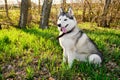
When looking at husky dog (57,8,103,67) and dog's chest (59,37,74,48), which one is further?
dog's chest (59,37,74,48)

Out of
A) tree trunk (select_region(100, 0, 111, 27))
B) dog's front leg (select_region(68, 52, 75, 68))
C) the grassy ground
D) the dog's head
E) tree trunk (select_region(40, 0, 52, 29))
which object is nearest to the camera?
the grassy ground

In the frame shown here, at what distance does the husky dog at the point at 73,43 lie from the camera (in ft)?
19.8

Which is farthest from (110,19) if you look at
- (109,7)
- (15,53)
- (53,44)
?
(15,53)

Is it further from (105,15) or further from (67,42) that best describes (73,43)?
(105,15)

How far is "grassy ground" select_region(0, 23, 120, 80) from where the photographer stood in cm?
577

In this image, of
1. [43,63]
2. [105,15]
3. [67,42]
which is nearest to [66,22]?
[67,42]

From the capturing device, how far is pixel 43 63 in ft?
21.6

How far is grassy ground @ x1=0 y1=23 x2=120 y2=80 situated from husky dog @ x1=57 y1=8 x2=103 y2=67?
20 cm

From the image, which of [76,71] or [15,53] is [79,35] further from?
[15,53]

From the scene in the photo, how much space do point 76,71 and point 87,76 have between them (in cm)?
30

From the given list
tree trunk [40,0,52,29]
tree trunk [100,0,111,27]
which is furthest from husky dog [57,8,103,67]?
tree trunk [100,0,111,27]

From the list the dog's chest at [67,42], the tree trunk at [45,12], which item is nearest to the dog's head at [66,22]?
the dog's chest at [67,42]

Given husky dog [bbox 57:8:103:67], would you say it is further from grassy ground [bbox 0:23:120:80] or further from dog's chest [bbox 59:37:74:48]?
grassy ground [bbox 0:23:120:80]

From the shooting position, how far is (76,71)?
5.97m
